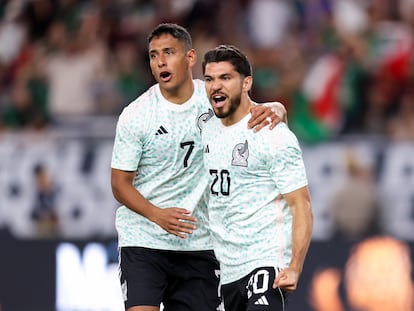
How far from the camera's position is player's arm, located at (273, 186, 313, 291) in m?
6.63

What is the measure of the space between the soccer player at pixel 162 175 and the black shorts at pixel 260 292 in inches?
24.1

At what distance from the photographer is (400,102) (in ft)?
38.5

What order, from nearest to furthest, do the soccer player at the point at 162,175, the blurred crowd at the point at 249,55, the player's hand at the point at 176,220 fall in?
the player's hand at the point at 176,220 → the soccer player at the point at 162,175 → the blurred crowd at the point at 249,55

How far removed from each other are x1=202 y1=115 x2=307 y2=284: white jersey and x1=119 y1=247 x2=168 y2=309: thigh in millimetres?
735

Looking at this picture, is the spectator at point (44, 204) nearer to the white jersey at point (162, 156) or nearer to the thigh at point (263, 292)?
the white jersey at point (162, 156)

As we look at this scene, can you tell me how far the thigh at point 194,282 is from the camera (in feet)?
25.7

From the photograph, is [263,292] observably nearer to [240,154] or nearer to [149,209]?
[240,154]

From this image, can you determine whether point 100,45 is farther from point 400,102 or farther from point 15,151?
point 400,102

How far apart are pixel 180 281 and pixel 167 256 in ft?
0.68

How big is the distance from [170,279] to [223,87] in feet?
5.07

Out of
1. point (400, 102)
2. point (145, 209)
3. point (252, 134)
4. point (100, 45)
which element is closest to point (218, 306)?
point (145, 209)

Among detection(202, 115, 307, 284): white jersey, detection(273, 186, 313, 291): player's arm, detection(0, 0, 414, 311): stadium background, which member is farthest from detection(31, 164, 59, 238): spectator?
detection(273, 186, 313, 291): player's arm

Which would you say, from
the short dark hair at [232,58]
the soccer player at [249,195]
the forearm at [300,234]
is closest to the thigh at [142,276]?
the soccer player at [249,195]

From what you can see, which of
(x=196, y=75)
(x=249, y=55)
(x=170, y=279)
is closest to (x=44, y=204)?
(x=196, y=75)
